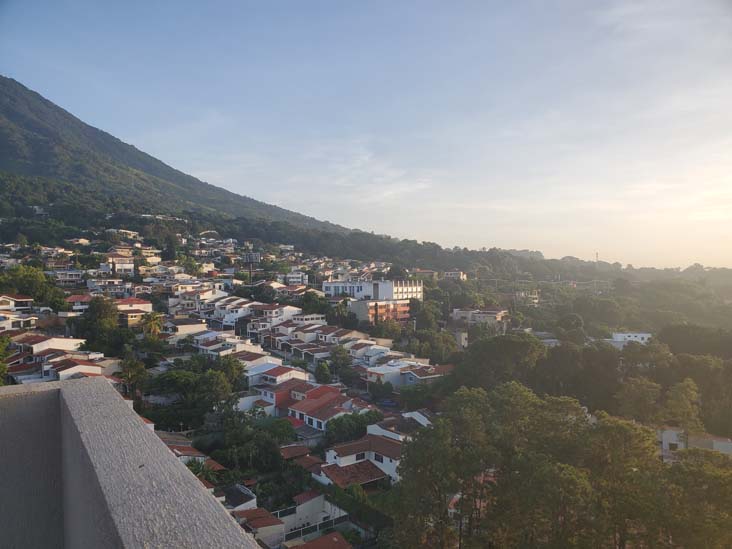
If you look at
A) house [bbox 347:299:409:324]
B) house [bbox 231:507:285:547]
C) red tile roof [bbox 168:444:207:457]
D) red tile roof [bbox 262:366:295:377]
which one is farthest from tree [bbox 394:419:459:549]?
house [bbox 347:299:409:324]

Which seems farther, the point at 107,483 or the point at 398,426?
the point at 398,426

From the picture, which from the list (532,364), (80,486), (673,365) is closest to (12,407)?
(80,486)

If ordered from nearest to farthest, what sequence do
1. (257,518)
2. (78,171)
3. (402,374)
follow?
(257,518) → (402,374) → (78,171)

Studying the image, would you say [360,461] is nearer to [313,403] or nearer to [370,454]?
[370,454]

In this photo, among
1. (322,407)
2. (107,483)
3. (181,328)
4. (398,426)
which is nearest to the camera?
(107,483)

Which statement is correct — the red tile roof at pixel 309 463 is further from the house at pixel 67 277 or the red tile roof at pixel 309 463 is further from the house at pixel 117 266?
the house at pixel 117 266

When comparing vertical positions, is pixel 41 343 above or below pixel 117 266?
below

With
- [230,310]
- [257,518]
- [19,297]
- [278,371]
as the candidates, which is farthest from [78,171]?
[257,518]

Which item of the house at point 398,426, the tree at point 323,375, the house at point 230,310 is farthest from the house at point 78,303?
the house at point 398,426
